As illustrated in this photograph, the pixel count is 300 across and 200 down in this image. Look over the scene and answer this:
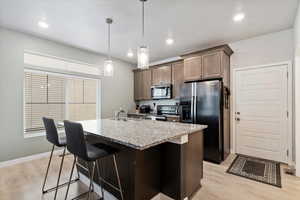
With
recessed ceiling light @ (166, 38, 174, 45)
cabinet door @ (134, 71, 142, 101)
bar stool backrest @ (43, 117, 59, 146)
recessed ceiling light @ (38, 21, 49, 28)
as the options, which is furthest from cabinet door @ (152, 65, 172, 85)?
bar stool backrest @ (43, 117, 59, 146)

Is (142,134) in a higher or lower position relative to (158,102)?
lower

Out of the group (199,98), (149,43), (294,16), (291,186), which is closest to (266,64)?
(294,16)


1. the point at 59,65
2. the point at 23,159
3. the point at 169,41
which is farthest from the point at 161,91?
the point at 23,159

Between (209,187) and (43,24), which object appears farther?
(43,24)

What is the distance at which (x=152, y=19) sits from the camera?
8.95 feet

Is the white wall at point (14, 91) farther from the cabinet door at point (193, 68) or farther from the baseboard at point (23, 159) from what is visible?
the cabinet door at point (193, 68)

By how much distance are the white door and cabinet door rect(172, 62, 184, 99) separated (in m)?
1.46

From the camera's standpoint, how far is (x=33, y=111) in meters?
3.52

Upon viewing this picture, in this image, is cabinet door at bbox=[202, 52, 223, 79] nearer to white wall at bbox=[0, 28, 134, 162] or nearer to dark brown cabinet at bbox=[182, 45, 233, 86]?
dark brown cabinet at bbox=[182, 45, 233, 86]

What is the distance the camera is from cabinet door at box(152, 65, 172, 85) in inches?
186

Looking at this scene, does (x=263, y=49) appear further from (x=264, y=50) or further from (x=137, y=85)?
(x=137, y=85)

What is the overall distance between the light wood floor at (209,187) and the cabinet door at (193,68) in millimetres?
2118

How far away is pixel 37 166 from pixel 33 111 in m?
1.26

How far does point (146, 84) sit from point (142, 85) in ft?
0.63
